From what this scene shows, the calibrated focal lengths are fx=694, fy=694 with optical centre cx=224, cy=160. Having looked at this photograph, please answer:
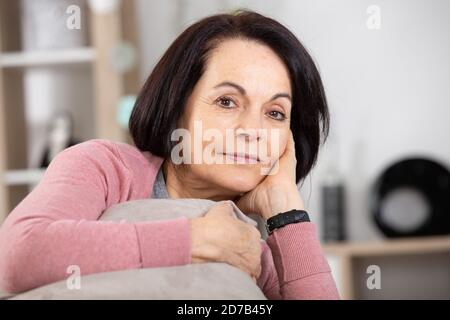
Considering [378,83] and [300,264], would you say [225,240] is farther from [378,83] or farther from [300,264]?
[378,83]

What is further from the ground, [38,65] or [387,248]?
[38,65]

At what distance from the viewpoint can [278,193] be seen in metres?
0.98

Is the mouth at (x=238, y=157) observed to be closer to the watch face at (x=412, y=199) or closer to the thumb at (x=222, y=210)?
the thumb at (x=222, y=210)

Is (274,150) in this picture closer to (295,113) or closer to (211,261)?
(295,113)

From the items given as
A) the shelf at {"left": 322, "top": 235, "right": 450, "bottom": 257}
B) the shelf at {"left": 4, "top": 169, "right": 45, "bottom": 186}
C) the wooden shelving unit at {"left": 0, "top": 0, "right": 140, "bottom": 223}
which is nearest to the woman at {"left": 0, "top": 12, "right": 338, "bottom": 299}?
the shelf at {"left": 322, "top": 235, "right": 450, "bottom": 257}

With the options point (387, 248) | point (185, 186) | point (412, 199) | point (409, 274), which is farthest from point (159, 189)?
point (409, 274)

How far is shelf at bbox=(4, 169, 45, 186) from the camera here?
2.57 metres

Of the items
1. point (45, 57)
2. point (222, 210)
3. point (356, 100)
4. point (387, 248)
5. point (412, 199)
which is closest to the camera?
point (222, 210)

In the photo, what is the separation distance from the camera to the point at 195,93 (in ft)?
3.16

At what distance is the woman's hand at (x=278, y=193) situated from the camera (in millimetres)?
A: 963

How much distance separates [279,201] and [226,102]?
16 centimetres

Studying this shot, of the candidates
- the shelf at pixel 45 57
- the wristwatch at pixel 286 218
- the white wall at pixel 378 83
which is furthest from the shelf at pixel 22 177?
the wristwatch at pixel 286 218

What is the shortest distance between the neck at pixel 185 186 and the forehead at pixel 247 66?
0.46ft
